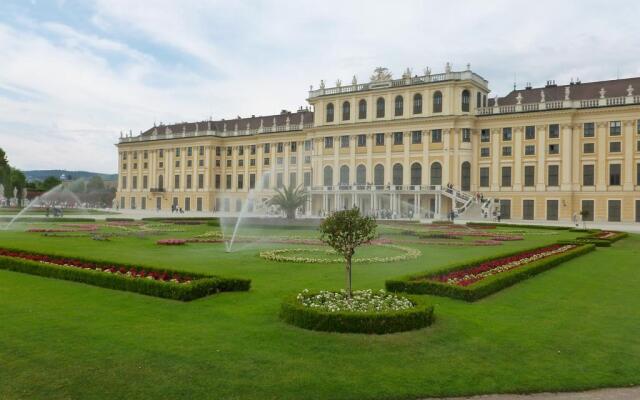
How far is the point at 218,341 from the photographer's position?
920 cm

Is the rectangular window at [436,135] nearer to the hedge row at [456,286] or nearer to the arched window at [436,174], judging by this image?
the arched window at [436,174]

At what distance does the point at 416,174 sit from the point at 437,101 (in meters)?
9.32

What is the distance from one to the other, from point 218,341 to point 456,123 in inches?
2318

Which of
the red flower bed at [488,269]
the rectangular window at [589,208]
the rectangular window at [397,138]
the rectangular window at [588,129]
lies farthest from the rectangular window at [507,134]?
the red flower bed at [488,269]

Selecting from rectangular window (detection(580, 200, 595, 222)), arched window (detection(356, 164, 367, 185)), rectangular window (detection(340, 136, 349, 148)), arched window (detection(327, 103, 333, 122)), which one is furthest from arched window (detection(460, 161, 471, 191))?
arched window (detection(327, 103, 333, 122))

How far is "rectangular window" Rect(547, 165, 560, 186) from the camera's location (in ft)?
196

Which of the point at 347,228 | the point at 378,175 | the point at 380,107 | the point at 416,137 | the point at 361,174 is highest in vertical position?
the point at 380,107

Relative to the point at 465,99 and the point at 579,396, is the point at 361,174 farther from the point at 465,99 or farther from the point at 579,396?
the point at 579,396

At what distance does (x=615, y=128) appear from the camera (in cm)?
5653

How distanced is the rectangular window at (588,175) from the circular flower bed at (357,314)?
54.7 m

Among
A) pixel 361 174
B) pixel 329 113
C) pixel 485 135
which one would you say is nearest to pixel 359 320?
pixel 485 135

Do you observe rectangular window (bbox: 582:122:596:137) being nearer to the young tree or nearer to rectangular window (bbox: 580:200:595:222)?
rectangular window (bbox: 580:200:595:222)

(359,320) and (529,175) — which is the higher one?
(529,175)

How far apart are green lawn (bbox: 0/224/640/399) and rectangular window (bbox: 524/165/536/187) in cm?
4948
